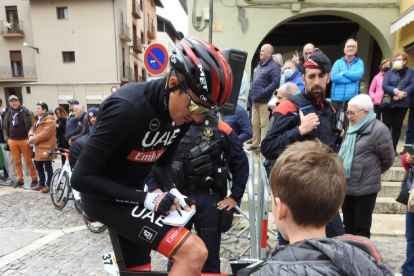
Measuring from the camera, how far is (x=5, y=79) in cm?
2748

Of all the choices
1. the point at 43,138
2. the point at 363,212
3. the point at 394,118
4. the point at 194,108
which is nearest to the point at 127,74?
the point at 43,138

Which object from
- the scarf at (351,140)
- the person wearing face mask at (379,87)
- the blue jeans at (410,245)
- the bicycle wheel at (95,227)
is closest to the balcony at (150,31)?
the person wearing face mask at (379,87)

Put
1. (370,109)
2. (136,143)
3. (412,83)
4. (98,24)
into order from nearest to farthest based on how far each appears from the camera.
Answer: (136,143) < (370,109) < (412,83) < (98,24)

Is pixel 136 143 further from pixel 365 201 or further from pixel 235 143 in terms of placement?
pixel 365 201

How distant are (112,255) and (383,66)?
636 cm

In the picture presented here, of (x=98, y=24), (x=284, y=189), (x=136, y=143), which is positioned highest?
(x=98, y=24)

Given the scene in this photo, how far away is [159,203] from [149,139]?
0.37m

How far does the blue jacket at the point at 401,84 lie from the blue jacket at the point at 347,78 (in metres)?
0.69

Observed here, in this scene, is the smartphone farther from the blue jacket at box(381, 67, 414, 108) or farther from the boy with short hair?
the blue jacket at box(381, 67, 414, 108)

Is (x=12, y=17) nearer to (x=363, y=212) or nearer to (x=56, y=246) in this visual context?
(x=56, y=246)

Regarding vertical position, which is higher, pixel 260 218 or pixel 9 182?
pixel 260 218

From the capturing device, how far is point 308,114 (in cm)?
234

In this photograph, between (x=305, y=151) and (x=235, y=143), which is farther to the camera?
(x=235, y=143)

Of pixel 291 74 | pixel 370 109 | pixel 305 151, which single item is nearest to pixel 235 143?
pixel 305 151
